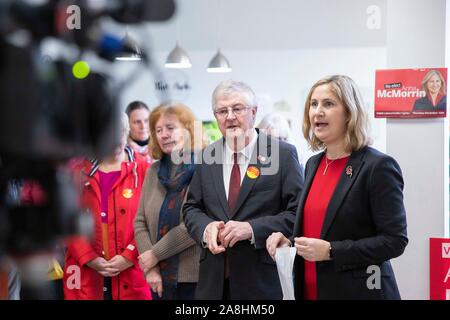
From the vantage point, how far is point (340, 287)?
2.19 m

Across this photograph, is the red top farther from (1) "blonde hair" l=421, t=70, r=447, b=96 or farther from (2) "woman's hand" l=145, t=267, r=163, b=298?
(1) "blonde hair" l=421, t=70, r=447, b=96

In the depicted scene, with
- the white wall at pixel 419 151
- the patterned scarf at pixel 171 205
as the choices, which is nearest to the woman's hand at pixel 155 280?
the patterned scarf at pixel 171 205

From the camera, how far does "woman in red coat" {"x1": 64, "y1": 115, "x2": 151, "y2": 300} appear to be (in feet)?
9.29

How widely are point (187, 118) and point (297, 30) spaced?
30.9 inches

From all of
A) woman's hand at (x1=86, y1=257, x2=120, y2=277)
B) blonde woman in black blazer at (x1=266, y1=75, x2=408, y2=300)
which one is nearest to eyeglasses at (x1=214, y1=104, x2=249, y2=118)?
blonde woman in black blazer at (x1=266, y1=75, x2=408, y2=300)

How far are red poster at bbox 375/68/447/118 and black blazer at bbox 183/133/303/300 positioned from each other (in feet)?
2.29

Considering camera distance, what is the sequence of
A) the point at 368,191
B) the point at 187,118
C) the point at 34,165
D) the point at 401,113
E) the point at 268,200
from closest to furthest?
the point at 34,165 → the point at 368,191 → the point at 268,200 → the point at 187,118 → the point at 401,113

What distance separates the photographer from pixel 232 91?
2.56 metres

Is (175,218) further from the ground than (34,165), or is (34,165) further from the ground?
(34,165)

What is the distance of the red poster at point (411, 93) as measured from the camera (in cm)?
297

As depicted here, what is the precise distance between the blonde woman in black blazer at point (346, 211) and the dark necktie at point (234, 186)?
1.19 feet

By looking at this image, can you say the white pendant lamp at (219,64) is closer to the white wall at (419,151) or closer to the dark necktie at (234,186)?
the dark necktie at (234,186)

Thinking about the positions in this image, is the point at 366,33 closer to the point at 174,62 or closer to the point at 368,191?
the point at 174,62
